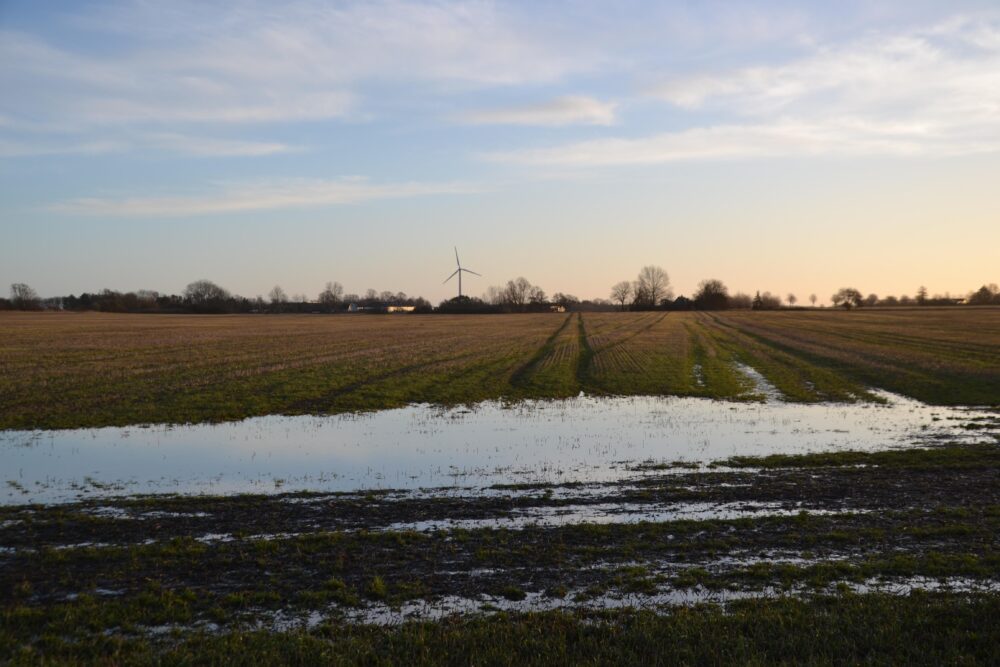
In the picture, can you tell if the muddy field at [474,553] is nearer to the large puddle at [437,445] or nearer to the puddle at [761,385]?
the large puddle at [437,445]

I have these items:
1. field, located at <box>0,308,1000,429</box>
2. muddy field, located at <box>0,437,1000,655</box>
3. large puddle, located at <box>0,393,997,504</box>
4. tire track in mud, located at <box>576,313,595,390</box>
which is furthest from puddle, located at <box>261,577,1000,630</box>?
tire track in mud, located at <box>576,313,595,390</box>

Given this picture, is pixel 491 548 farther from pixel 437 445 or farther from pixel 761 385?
pixel 761 385

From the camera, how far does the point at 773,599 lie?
8.55 metres

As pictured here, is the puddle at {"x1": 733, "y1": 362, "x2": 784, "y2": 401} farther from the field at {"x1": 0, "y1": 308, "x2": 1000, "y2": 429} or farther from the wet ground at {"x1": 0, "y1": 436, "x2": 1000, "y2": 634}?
the wet ground at {"x1": 0, "y1": 436, "x2": 1000, "y2": 634}

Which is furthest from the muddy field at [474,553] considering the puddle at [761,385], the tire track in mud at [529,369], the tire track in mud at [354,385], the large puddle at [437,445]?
the tire track in mud at [529,369]

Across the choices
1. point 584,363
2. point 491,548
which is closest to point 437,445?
point 491,548

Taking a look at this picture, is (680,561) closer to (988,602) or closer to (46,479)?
(988,602)

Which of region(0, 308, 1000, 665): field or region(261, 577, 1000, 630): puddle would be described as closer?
region(0, 308, 1000, 665): field

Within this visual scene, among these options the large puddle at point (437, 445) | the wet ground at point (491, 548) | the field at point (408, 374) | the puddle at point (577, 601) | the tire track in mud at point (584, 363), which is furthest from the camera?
the tire track in mud at point (584, 363)

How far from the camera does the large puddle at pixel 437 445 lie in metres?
15.4

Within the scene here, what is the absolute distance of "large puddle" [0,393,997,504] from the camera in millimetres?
15430

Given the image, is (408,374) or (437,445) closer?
(437,445)

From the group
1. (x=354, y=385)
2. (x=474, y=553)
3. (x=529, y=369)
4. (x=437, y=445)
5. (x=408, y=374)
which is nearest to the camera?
(x=474, y=553)

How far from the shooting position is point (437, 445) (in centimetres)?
1962
